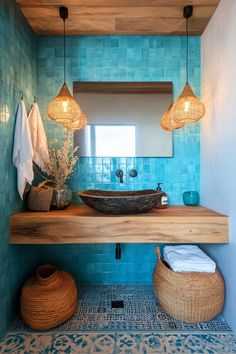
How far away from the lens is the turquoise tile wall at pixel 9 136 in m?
1.47

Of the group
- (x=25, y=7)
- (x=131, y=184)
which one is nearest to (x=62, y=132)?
(x=131, y=184)

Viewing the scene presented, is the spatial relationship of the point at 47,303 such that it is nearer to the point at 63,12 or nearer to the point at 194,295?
the point at 194,295

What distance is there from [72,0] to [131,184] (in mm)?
1558

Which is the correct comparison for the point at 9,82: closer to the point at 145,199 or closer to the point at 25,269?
the point at 145,199

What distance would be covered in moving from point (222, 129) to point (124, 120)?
2.85 feet

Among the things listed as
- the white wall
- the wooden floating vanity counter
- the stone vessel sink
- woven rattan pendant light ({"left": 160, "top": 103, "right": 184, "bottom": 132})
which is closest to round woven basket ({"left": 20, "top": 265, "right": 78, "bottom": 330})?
the wooden floating vanity counter

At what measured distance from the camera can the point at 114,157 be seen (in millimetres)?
2098

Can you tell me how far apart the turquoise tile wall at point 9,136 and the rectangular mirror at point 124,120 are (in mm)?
557

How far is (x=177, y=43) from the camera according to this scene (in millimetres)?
2078

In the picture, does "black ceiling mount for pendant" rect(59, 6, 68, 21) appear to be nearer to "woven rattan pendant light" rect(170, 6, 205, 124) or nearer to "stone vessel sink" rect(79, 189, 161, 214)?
"woven rattan pendant light" rect(170, 6, 205, 124)

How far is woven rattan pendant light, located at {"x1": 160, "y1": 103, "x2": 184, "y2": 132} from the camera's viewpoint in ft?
6.18

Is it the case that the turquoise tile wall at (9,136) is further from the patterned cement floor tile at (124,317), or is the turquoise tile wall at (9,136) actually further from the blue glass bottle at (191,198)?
the blue glass bottle at (191,198)

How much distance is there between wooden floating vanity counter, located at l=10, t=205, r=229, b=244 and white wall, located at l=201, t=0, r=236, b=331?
15 cm

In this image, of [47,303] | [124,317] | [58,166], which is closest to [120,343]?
[124,317]
